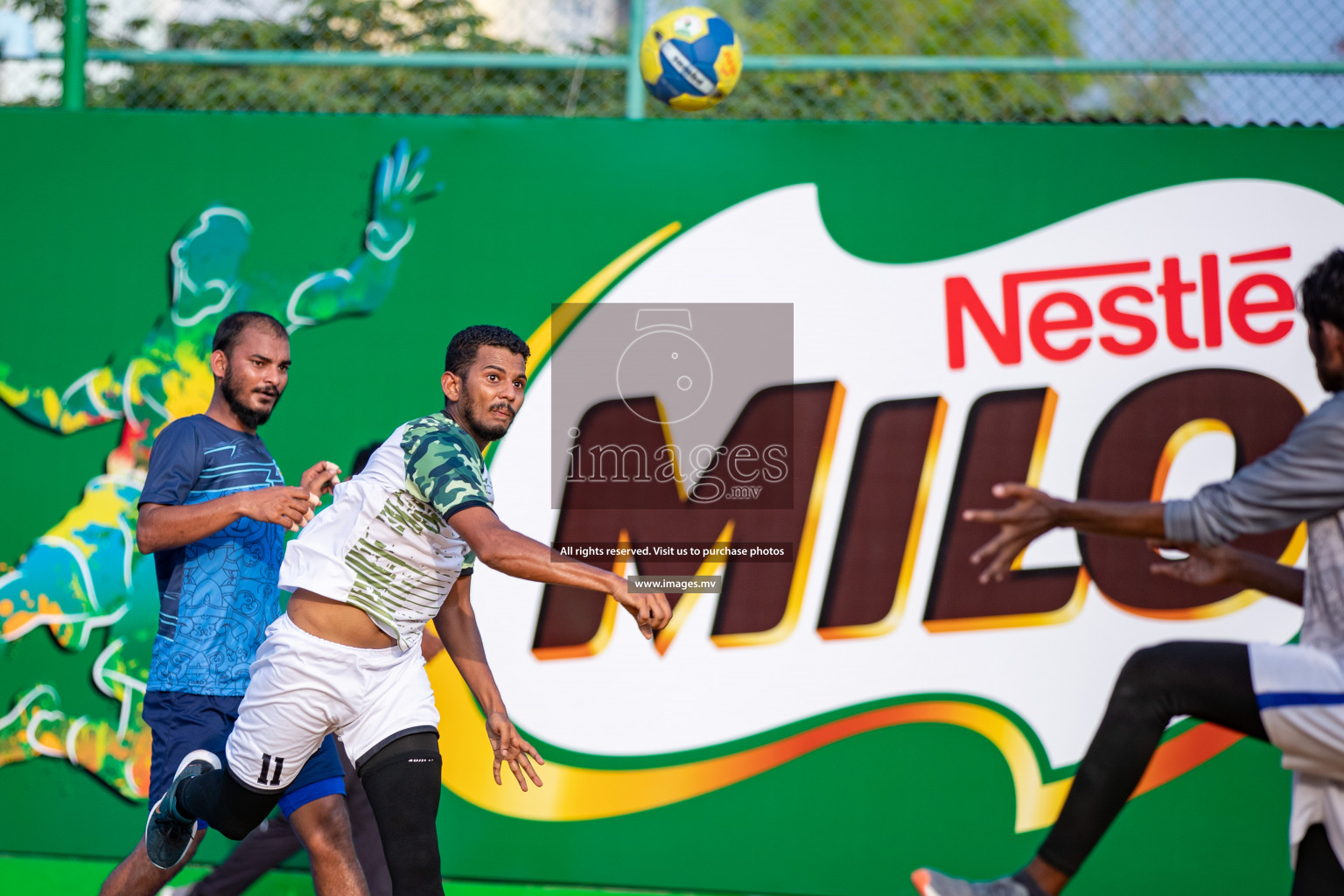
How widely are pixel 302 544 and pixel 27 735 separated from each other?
205 cm

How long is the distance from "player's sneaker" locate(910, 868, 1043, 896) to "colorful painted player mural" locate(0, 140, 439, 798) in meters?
3.01

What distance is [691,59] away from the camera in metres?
4.32

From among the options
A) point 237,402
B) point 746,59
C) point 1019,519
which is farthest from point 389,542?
point 746,59

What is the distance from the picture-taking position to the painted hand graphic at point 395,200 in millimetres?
4555

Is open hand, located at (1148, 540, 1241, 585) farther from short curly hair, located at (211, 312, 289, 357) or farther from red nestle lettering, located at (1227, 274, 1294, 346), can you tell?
short curly hair, located at (211, 312, 289, 357)

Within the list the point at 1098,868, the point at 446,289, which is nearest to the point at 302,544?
the point at 446,289

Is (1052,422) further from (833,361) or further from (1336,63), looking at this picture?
(1336,63)

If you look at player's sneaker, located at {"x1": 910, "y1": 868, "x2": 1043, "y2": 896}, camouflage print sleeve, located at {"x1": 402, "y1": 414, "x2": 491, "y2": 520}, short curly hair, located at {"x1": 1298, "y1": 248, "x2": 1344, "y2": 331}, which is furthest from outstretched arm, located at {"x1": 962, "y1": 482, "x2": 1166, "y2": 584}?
camouflage print sleeve, located at {"x1": 402, "y1": 414, "x2": 491, "y2": 520}

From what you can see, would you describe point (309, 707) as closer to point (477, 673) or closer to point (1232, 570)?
point (477, 673)

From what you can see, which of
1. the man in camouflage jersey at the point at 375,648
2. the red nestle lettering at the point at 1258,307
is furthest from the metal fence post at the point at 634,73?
the red nestle lettering at the point at 1258,307

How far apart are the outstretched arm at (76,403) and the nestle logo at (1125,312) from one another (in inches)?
130

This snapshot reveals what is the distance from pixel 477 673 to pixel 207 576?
3.04 ft

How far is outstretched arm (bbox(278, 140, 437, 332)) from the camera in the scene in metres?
4.55

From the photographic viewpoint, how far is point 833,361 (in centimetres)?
443
